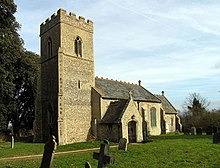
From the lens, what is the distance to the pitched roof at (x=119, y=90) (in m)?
30.6

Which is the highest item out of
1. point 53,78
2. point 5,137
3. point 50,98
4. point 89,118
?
point 53,78

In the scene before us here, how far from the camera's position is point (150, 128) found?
36.5 m

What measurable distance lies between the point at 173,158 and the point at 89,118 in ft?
51.4

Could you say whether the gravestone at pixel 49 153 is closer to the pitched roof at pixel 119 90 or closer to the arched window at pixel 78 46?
the pitched roof at pixel 119 90

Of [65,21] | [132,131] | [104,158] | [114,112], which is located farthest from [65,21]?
[104,158]

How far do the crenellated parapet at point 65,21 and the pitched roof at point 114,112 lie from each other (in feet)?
31.5

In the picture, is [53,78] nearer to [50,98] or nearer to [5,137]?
[50,98]

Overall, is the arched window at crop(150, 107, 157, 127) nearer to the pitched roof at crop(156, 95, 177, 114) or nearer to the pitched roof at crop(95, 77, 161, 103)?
the pitched roof at crop(95, 77, 161, 103)

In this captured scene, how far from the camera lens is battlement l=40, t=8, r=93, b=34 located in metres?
27.5

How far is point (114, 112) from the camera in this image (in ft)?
90.4

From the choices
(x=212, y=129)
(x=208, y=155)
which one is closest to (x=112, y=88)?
(x=212, y=129)

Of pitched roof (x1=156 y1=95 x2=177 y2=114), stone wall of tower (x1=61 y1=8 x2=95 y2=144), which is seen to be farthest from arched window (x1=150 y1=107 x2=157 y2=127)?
stone wall of tower (x1=61 y1=8 x2=95 y2=144)

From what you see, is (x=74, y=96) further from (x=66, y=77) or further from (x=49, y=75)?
(x=49, y=75)

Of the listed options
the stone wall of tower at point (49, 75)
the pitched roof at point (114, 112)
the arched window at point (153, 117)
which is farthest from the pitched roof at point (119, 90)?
the stone wall of tower at point (49, 75)
